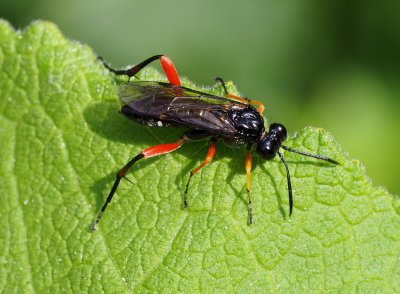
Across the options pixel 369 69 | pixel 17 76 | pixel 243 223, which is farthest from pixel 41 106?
pixel 369 69

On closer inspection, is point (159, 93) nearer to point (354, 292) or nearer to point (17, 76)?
point (17, 76)

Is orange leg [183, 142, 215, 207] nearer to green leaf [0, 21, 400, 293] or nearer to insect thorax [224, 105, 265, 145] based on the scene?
green leaf [0, 21, 400, 293]

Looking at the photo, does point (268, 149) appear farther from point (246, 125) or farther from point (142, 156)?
point (142, 156)

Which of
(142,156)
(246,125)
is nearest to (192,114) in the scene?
(246,125)

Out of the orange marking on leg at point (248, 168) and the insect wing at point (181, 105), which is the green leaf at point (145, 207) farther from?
the insect wing at point (181, 105)

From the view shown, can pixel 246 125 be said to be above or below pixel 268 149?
above

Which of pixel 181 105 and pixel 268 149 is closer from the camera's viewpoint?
pixel 268 149
